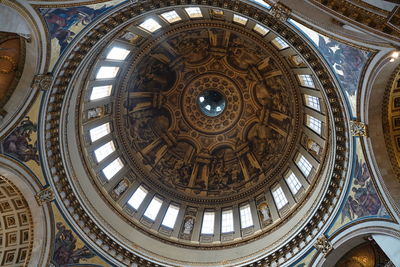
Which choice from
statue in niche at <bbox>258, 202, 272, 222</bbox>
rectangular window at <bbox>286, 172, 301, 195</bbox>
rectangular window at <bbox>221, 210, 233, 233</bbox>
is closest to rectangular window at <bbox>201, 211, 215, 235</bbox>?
rectangular window at <bbox>221, 210, 233, 233</bbox>

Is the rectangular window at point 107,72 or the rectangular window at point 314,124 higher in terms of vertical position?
the rectangular window at point 314,124

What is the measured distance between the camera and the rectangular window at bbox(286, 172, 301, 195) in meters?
21.5

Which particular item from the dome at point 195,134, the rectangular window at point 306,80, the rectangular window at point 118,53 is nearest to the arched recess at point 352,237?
the dome at point 195,134

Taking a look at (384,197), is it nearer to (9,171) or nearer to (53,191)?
(53,191)

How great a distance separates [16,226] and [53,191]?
9.60 ft

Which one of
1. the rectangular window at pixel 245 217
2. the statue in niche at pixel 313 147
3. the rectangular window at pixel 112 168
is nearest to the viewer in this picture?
the statue in niche at pixel 313 147

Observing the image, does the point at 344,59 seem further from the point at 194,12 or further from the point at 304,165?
the point at 304,165

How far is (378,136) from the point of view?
13.5 metres

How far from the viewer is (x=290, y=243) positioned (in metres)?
17.5

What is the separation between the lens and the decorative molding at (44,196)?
16.1 metres

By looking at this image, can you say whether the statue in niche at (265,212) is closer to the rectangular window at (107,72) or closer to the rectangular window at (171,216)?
the rectangular window at (171,216)

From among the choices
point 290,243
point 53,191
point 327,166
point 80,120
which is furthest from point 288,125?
point 53,191

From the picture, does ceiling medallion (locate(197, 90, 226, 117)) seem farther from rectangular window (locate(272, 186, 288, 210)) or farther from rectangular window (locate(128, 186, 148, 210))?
rectangular window (locate(128, 186, 148, 210))

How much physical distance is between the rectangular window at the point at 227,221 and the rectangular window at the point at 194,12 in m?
14.9
